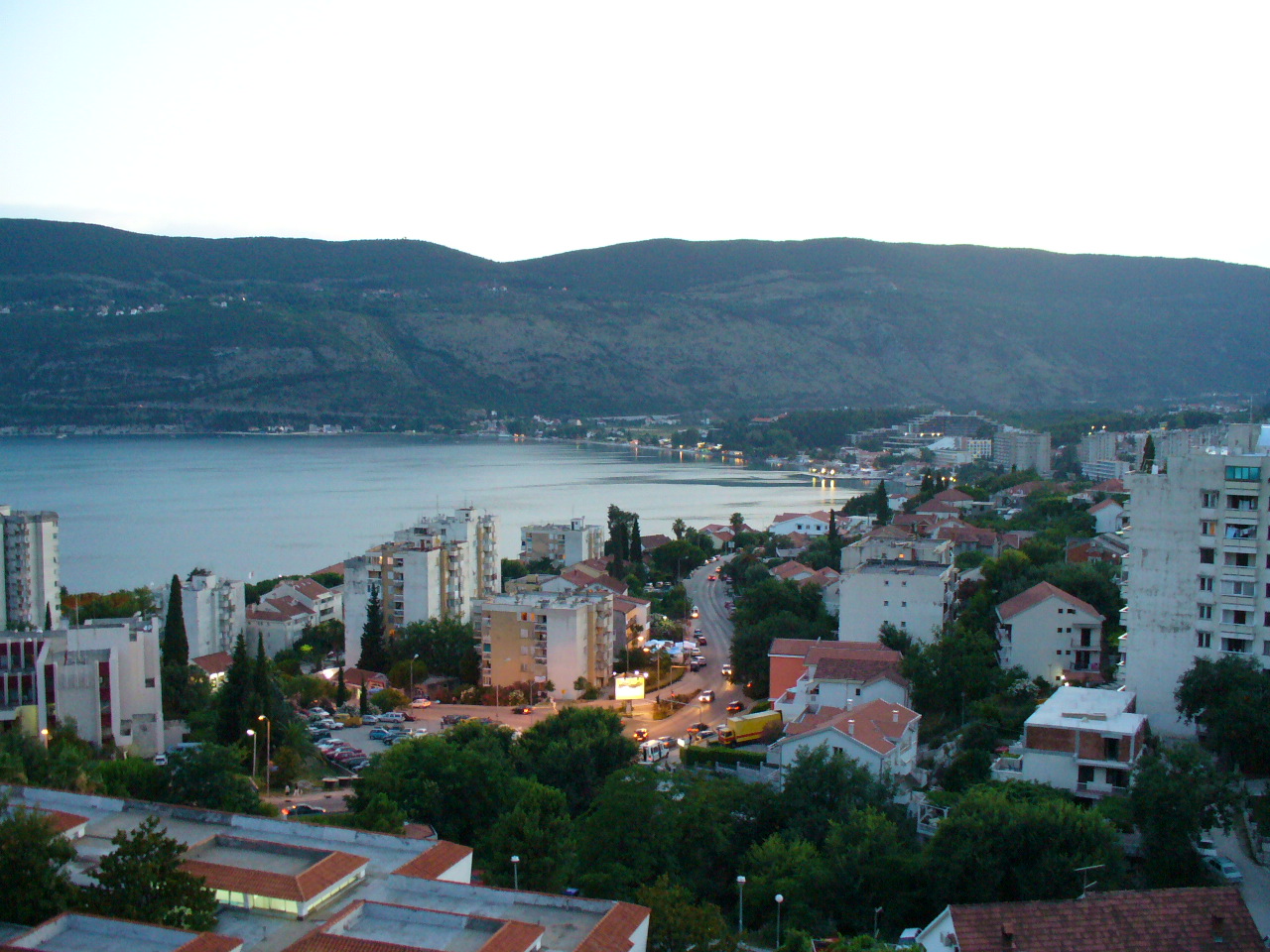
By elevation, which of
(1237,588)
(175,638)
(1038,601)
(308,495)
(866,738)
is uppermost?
(1237,588)

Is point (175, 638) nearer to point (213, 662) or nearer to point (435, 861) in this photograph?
point (213, 662)

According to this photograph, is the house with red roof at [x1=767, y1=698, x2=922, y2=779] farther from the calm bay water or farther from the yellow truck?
the calm bay water

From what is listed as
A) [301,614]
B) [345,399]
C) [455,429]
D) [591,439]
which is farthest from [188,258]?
[301,614]

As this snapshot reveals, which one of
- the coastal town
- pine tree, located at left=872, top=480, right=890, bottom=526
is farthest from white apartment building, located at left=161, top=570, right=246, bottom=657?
pine tree, located at left=872, top=480, right=890, bottom=526

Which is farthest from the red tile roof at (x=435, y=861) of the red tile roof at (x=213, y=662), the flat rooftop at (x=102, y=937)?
the red tile roof at (x=213, y=662)

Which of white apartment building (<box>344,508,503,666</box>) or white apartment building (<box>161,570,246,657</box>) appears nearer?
white apartment building (<box>344,508,503,666</box>)

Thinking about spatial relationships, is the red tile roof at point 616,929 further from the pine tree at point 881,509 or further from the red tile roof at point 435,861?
the pine tree at point 881,509

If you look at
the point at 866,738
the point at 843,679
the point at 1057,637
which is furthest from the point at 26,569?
the point at 1057,637
